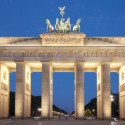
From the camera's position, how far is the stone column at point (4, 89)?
6644 cm

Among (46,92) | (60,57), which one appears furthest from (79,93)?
(60,57)

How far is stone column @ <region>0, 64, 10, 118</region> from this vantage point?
66.4 meters

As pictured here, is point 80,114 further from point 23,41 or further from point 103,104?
point 23,41

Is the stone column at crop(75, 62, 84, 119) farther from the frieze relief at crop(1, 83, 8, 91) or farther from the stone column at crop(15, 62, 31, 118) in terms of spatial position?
the frieze relief at crop(1, 83, 8, 91)

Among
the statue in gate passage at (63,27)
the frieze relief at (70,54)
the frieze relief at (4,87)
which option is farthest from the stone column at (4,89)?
the statue in gate passage at (63,27)

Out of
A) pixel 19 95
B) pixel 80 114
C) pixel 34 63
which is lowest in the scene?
pixel 80 114

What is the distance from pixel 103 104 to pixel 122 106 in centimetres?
906

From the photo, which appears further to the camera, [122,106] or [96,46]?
[122,106]

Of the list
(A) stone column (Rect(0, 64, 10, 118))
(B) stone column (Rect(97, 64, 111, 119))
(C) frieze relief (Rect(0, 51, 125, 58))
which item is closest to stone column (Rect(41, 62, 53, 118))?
(C) frieze relief (Rect(0, 51, 125, 58))

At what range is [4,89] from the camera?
69.2 m

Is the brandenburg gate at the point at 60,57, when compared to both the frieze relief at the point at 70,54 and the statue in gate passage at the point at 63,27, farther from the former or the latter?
the statue in gate passage at the point at 63,27

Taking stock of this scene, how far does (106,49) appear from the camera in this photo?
64.2 meters

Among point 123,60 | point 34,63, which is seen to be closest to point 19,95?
point 34,63

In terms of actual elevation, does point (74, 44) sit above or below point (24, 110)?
above
